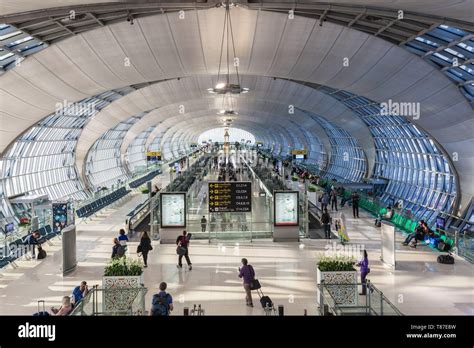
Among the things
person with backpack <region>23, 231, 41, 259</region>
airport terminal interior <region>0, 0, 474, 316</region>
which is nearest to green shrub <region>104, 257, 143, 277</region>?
airport terminal interior <region>0, 0, 474, 316</region>

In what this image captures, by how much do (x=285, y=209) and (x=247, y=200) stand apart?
1.51 meters

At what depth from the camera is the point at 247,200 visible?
723 inches

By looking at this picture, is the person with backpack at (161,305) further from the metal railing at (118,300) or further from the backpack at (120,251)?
the backpack at (120,251)

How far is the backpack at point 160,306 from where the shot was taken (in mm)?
8781

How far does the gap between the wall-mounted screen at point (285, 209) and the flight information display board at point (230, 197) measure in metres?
1.07

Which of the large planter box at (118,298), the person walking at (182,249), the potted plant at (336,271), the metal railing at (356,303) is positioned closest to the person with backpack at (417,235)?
the potted plant at (336,271)

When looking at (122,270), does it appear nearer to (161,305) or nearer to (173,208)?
(161,305)

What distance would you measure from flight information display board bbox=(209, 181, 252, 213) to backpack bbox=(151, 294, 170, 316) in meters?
9.18

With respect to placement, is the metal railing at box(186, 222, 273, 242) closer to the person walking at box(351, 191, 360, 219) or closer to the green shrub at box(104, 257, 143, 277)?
the person walking at box(351, 191, 360, 219)

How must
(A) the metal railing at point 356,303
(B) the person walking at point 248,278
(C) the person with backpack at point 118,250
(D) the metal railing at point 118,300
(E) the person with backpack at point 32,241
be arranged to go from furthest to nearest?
(E) the person with backpack at point 32,241, (C) the person with backpack at point 118,250, (B) the person walking at point 248,278, (D) the metal railing at point 118,300, (A) the metal railing at point 356,303

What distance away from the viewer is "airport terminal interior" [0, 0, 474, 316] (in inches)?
439

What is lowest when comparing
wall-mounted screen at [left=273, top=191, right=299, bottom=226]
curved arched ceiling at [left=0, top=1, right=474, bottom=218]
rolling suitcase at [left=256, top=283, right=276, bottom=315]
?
rolling suitcase at [left=256, top=283, right=276, bottom=315]
